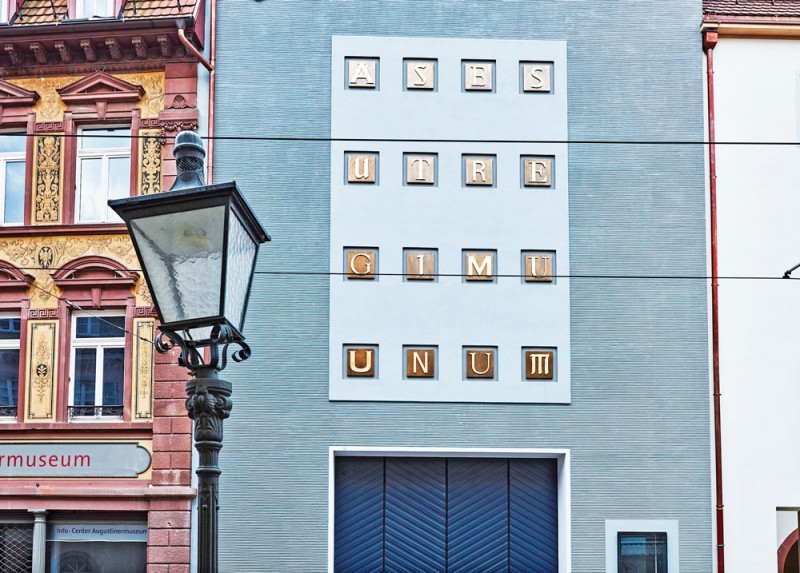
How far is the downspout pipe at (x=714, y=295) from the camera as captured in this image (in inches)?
707

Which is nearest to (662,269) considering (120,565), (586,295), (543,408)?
(586,295)

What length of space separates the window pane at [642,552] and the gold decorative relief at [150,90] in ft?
31.5

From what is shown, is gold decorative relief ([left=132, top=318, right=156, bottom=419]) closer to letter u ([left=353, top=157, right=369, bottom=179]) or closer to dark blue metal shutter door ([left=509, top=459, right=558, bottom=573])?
letter u ([left=353, top=157, right=369, bottom=179])

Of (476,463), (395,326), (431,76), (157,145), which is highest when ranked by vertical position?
(431,76)

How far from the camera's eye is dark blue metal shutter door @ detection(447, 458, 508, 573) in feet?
60.0

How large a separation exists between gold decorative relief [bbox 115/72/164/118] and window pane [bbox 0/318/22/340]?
375cm

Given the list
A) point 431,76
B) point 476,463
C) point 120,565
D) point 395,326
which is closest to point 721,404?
point 476,463

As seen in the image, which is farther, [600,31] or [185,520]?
[600,31]

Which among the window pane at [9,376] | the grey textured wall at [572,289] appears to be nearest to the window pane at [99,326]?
the window pane at [9,376]

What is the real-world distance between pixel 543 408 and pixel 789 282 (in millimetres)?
4301

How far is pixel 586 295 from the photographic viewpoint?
60.7 feet

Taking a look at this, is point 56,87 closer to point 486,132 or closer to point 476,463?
point 486,132

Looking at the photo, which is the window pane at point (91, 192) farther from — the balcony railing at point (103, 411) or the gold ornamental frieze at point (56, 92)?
the balcony railing at point (103, 411)

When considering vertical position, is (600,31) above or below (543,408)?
above
